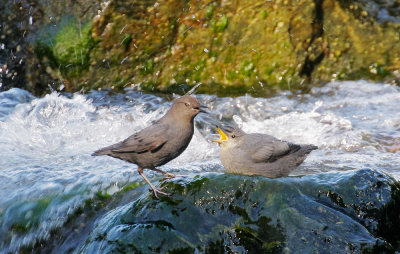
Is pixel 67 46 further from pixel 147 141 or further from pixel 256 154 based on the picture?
pixel 256 154

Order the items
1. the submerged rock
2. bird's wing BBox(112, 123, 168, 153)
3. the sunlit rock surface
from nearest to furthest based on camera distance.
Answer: the submerged rock < bird's wing BBox(112, 123, 168, 153) < the sunlit rock surface

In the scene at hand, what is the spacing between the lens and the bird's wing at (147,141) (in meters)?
4.07

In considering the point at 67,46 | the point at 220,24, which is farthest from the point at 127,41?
the point at 220,24

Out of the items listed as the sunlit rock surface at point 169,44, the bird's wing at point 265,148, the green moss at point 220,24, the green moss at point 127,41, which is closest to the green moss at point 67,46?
the sunlit rock surface at point 169,44

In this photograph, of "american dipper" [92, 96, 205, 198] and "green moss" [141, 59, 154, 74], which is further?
"green moss" [141, 59, 154, 74]

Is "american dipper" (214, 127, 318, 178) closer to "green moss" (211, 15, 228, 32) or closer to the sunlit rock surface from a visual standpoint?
the sunlit rock surface

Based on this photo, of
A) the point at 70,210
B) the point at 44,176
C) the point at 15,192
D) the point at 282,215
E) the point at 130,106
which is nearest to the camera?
the point at 282,215

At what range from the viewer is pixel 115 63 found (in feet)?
26.4

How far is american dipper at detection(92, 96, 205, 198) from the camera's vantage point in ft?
13.4

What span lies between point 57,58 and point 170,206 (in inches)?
198

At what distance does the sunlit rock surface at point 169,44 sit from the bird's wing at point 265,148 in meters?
3.58

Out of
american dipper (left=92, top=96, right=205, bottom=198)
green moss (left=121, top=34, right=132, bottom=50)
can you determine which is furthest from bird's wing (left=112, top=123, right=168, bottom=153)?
green moss (left=121, top=34, right=132, bottom=50)

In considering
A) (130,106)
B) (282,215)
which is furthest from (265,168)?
(130,106)

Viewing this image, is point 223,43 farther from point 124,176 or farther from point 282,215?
point 282,215
